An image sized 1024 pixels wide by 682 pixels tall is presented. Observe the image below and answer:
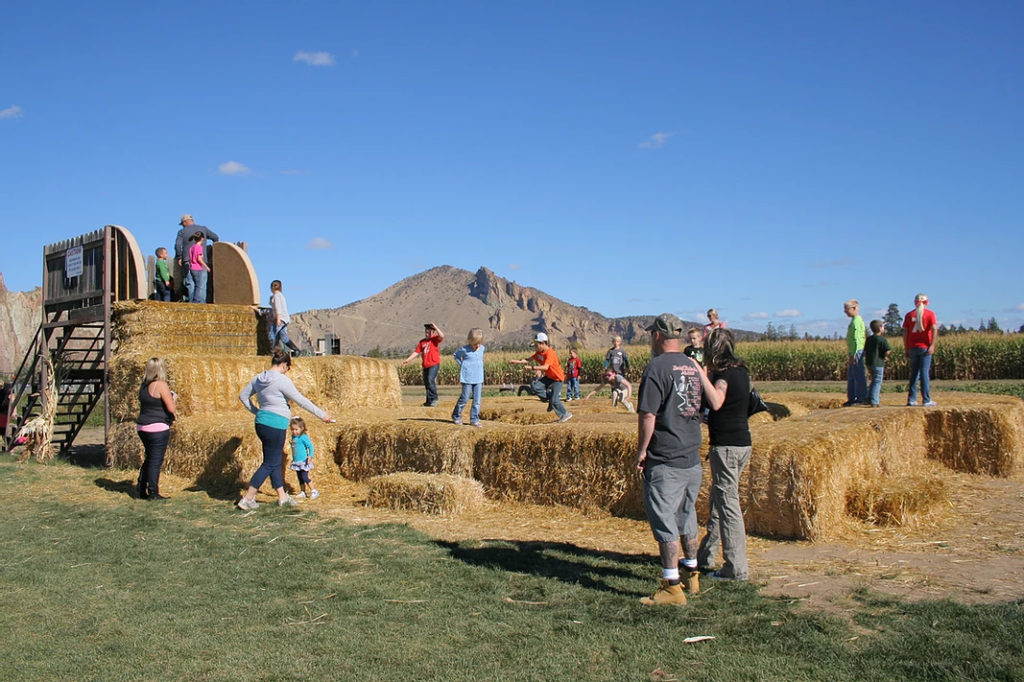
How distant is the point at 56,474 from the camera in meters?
13.9

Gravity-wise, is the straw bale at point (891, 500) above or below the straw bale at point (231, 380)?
below

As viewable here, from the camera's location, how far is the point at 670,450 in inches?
243

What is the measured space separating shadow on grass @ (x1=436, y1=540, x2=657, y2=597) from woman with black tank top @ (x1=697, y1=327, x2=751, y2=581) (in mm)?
785

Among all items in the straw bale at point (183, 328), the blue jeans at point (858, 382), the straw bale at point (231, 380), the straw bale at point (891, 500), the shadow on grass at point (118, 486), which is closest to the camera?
the straw bale at point (891, 500)

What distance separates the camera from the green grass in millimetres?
4848

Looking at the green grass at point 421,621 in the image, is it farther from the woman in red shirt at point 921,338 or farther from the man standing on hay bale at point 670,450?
the woman in red shirt at point 921,338

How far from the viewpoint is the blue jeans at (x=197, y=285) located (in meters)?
16.8

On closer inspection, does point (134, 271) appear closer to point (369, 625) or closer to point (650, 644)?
point (369, 625)

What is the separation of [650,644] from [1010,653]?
2.07 meters

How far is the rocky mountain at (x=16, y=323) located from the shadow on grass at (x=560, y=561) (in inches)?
1521

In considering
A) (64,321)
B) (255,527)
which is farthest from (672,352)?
(64,321)

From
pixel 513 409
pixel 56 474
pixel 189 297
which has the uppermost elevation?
pixel 189 297

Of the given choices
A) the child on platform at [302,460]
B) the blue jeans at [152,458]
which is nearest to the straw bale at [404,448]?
the child on platform at [302,460]

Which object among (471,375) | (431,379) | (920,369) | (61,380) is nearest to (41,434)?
(61,380)
